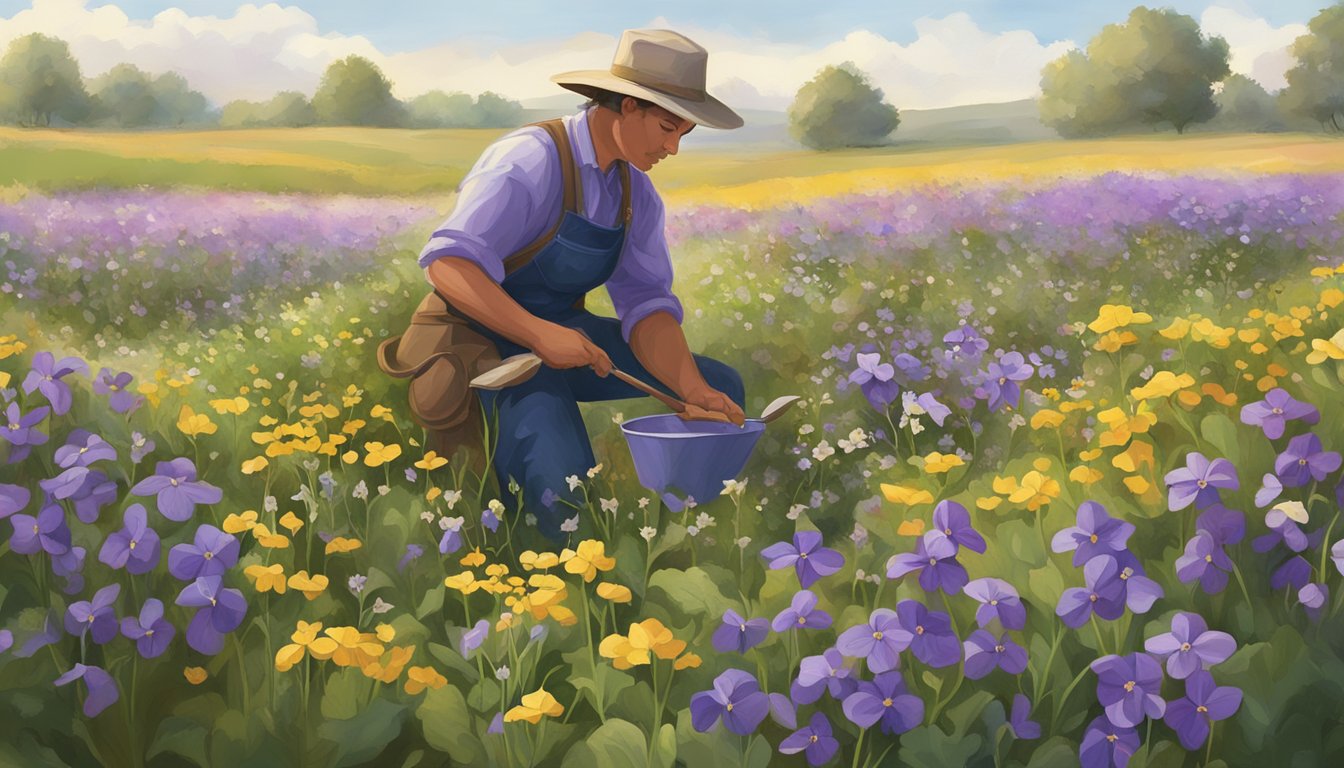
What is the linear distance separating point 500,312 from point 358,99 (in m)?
16.3

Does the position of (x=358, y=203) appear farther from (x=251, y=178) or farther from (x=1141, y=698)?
(x=1141, y=698)

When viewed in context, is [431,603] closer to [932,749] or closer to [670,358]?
[932,749]

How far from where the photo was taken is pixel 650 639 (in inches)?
72.7

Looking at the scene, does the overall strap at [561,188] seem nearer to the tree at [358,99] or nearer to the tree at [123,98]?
the tree at [123,98]

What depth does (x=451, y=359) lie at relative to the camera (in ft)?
11.0

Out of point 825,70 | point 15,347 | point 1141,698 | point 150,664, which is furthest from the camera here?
point 825,70

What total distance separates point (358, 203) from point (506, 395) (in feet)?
23.3

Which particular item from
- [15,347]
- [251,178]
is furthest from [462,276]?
[251,178]

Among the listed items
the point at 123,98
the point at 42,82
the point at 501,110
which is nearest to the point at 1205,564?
the point at 501,110

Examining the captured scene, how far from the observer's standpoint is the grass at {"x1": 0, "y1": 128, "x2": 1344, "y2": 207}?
1065 centimetres

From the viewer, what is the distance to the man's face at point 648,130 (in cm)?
327

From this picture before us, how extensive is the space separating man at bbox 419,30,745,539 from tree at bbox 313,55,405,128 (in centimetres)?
1362

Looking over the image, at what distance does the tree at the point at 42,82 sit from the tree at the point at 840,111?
19.0 metres

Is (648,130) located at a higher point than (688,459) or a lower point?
higher
